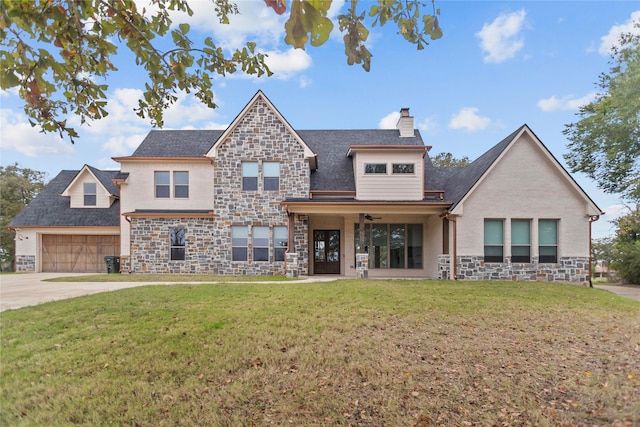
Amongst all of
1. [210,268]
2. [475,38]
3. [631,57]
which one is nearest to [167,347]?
[475,38]

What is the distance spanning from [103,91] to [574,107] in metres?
27.2

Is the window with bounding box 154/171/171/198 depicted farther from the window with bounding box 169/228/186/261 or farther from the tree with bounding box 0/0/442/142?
the tree with bounding box 0/0/442/142

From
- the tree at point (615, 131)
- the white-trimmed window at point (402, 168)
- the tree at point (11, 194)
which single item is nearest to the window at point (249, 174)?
the white-trimmed window at point (402, 168)

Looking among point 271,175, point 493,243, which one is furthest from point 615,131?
point 271,175

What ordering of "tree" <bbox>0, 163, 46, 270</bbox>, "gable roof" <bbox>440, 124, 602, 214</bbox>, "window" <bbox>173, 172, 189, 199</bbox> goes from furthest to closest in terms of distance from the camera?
"tree" <bbox>0, 163, 46, 270</bbox> → "window" <bbox>173, 172, 189, 199</bbox> → "gable roof" <bbox>440, 124, 602, 214</bbox>

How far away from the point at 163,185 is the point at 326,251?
8.70m

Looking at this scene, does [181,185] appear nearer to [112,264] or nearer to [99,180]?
[112,264]

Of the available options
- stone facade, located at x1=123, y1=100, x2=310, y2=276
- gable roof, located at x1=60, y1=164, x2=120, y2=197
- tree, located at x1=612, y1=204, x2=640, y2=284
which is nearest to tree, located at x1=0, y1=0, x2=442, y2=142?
stone facade, located at x1=123, y1=100, x2=310, y2=276

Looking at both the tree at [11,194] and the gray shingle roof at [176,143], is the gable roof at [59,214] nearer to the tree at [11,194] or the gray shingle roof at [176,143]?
the gray shingle roof at [176,143]

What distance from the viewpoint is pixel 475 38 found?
20.9ft

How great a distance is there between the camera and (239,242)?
15.4 m

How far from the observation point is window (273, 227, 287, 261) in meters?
15.2

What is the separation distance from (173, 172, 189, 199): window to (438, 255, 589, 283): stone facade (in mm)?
12865

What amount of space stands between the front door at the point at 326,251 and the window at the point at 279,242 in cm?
165
